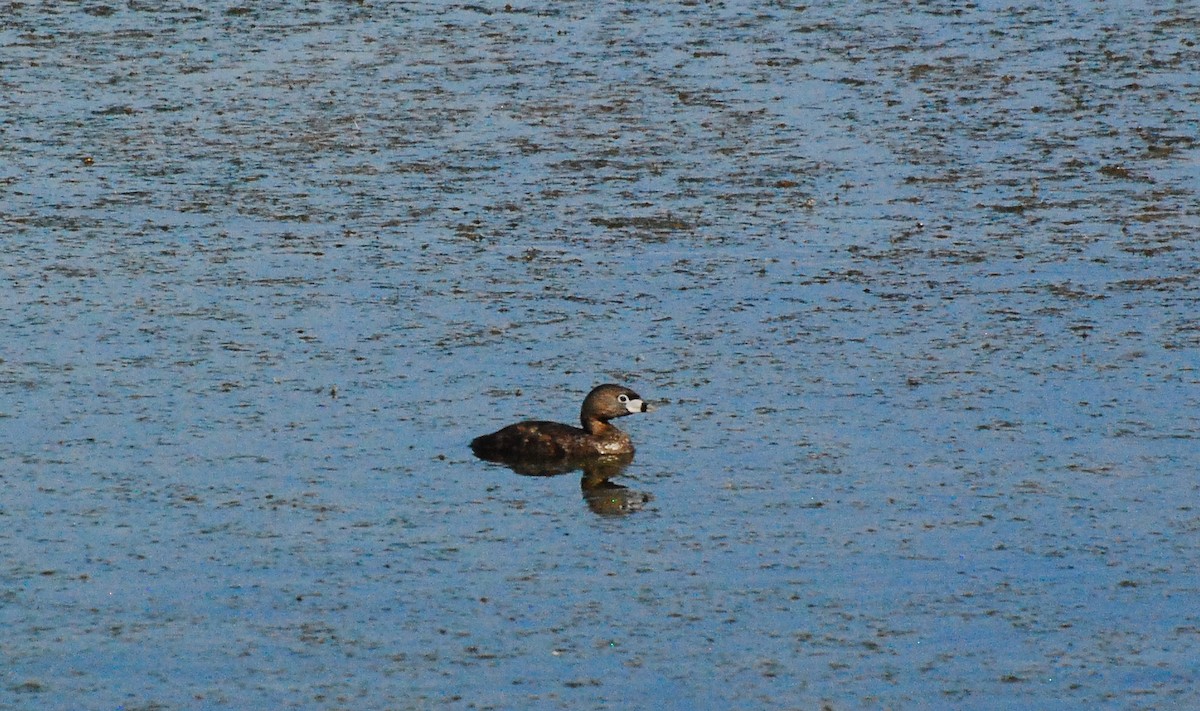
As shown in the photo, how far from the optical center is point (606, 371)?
15023mm

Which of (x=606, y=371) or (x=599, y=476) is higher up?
(x=606, y=371)

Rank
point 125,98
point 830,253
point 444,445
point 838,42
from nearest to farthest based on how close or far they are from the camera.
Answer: point 444,445 < point 830,253 < point 125,98 < point 838,42

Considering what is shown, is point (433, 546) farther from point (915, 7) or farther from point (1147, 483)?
point (915, 7)

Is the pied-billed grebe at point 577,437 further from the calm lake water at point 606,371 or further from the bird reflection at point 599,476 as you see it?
the calm lake water at point 606,371

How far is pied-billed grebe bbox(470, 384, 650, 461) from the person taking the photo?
13.5 meters

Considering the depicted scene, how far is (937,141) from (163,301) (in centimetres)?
836

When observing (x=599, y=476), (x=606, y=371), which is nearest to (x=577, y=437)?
(x=599, y=476)

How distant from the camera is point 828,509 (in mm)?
12367

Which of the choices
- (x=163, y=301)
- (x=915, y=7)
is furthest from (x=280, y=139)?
(x=915, y=7)

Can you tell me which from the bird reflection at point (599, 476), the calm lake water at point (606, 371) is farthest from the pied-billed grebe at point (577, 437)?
the calm lake water at point (606, 371)

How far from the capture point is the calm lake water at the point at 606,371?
412 inches

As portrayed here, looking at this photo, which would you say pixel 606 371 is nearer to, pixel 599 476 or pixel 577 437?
pixel 577 437

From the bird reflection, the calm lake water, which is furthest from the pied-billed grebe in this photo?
the calm lake water

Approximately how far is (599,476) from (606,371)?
1.49 m
